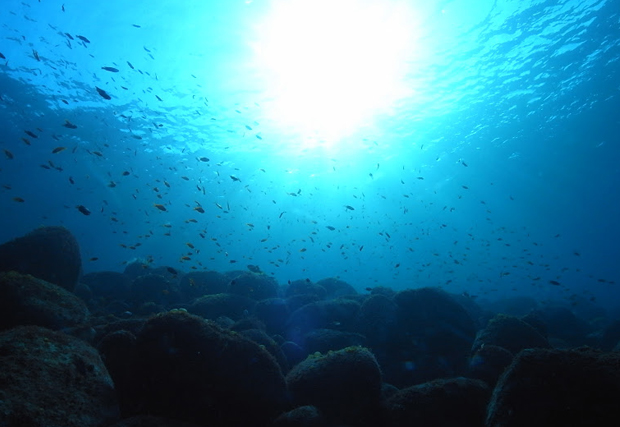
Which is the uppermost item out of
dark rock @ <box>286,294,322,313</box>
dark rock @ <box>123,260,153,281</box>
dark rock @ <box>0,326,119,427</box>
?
dark rock @ <box>123,260,153,281</box>

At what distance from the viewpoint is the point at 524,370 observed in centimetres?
424

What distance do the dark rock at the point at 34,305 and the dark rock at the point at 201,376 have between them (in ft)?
8.15

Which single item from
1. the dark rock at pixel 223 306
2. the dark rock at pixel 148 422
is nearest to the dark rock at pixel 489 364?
the dark rock at pixel 148 422

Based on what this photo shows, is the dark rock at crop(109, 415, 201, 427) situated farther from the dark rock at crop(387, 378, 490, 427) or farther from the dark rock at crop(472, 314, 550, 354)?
the dark rock at crop(472, 314, 550, 354)

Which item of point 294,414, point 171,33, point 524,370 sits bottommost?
point 294,414

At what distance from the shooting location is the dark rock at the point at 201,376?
4.84 m

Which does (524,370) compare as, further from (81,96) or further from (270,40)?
(81,96)

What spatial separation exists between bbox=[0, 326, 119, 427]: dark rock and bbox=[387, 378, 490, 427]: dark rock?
4578 mm

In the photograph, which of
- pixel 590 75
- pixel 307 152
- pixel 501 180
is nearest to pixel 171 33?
pixel 307 152

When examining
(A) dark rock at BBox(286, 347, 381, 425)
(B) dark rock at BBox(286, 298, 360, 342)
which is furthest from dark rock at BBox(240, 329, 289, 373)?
(B) dark rock at BBox(286, 298, 360, 342)

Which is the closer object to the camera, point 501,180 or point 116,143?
point 116,143

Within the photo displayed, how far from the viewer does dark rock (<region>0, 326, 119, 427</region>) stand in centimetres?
341

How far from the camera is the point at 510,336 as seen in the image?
8445 millimetres

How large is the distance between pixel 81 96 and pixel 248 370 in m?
29.1
